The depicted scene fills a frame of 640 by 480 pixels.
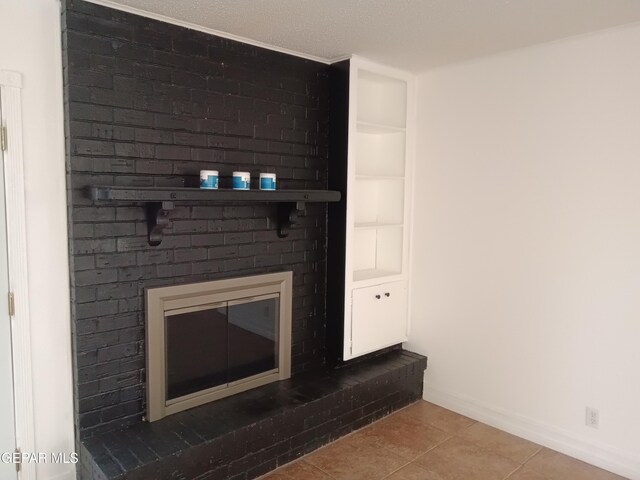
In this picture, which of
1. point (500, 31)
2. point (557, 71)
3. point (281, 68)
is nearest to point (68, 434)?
point (281, 68)

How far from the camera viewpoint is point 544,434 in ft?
9.59

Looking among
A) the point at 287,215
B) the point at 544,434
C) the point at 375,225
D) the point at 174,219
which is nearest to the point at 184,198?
the point at 174,219

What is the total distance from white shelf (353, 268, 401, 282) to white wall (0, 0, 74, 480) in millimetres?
1775

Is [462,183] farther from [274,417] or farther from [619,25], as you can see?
[274,417]

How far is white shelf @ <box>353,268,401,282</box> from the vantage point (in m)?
3.36

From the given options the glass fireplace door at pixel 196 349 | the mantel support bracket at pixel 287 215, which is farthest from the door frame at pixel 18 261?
the mantel support bracket at pixel 287 215

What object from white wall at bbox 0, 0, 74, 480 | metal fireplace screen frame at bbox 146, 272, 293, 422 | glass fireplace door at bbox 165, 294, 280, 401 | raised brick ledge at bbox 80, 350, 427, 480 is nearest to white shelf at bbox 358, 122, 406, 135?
metal fireplace screen frame at bbox 146, 272, 293, 422

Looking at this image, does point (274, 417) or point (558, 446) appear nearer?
point (274, 417)

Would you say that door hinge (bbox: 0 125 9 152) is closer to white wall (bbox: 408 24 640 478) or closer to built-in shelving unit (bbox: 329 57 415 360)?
built-in shelving unit (bbox: 329 57 415 360)

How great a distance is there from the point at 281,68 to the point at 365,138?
2.96ft

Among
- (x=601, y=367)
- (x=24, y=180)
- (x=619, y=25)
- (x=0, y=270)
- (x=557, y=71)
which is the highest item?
(x=619, y=25)

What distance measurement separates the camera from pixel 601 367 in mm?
2682

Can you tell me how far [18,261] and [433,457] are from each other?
2.37 metres

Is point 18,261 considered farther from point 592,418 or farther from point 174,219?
point 592,418
